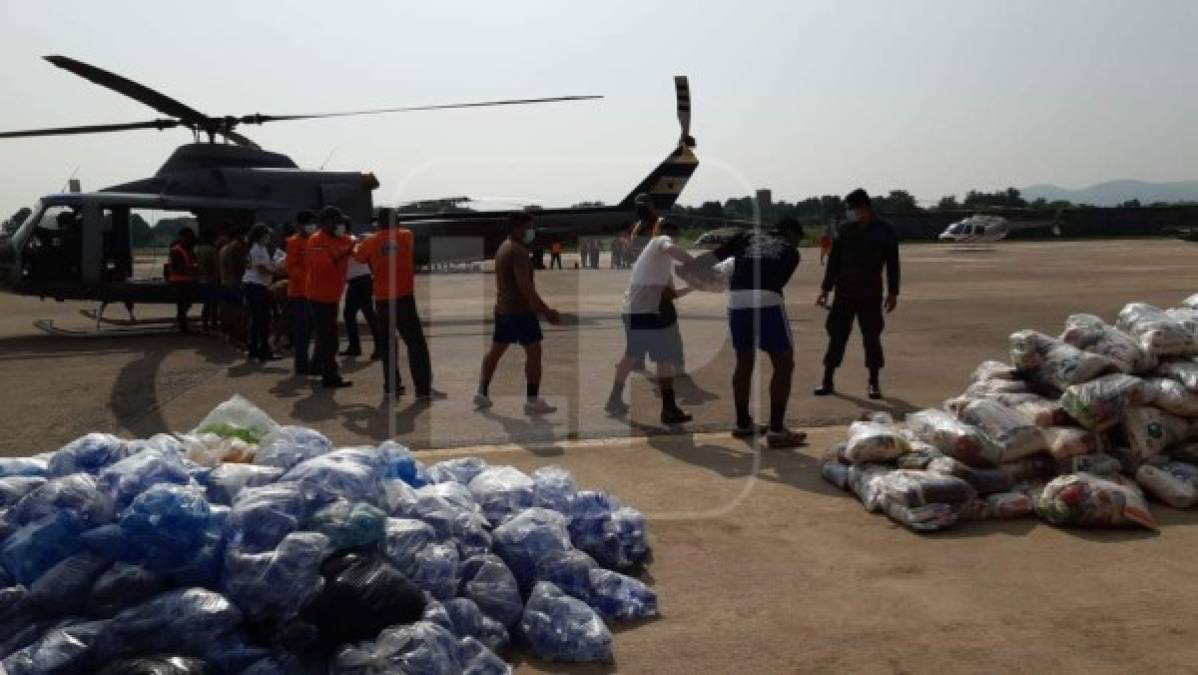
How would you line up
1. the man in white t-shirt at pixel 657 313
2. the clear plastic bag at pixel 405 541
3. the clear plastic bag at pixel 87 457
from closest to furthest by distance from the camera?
the clear plastic bag at pixel 405 541 < the clear plastic bag at pixel 87 457 < the man in white t-shirt at pixel 657 313

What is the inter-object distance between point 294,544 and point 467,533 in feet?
2.86

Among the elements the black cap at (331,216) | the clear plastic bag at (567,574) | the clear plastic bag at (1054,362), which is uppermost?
the black cap at (331,216)

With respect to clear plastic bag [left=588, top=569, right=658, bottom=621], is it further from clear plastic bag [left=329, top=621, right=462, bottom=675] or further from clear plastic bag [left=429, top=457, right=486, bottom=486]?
clear plastic bag [left=429, top=457, right=486, bottom=486]

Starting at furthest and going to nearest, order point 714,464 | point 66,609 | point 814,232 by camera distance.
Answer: point 814,232
point 714,464
point 66,609

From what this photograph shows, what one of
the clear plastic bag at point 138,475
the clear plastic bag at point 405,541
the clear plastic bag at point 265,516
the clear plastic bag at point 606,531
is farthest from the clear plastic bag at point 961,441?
the clear plastic bag at point 138,475

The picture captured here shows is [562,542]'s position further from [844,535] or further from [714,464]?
[714,464]

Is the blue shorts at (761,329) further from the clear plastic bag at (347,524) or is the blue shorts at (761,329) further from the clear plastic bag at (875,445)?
the clear plastic bag at (347,524)

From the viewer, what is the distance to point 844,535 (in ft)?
16.1

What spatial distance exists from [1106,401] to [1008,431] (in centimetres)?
60

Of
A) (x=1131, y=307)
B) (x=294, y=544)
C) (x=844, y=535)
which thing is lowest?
(x=844, y=535)

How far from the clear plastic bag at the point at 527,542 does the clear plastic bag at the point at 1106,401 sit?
10.5 ft

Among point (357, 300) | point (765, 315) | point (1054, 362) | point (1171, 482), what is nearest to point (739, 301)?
point (765, 315)

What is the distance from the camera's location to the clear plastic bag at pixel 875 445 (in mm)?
5488

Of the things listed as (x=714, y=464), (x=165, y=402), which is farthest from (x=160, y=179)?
(x=714, y=464)
